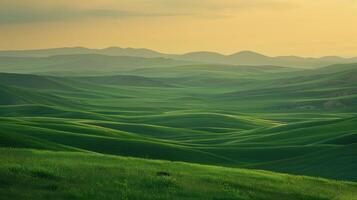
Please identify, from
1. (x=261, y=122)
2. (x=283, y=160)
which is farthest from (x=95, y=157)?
(x=261, y=122)

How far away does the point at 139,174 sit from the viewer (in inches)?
1253

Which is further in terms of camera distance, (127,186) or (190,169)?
(190,169)

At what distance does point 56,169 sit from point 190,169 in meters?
9.02

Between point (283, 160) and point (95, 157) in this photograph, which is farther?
point (283, 160)

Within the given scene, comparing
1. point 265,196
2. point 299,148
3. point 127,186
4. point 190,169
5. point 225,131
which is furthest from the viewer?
point 225,131

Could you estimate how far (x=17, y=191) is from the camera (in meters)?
25.4

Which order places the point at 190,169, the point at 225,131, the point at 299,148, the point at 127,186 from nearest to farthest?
the point at 127,186, the point at 190,169, the point at 299,148, the point at 225,131

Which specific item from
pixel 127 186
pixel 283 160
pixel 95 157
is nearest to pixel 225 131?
pixel 283 160

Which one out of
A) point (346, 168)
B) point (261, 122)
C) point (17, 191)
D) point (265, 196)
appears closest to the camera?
point (17, 191)

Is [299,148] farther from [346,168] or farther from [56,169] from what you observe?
[56,169]

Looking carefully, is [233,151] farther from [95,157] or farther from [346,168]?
[95,157]

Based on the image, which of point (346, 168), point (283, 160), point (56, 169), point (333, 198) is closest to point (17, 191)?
point (56, 169)

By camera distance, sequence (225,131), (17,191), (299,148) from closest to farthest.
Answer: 1. (17,191)
2. (299,148)
3. (225,131)

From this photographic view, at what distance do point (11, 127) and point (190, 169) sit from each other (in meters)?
43.3
